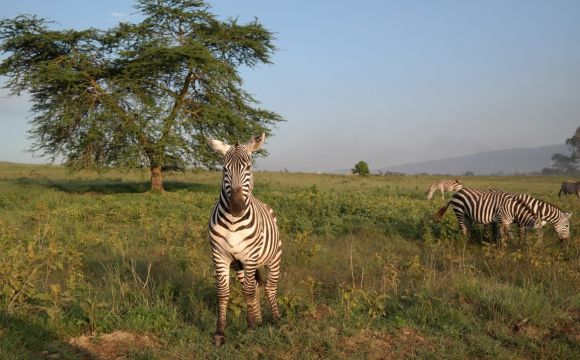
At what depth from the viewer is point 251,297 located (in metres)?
5.71

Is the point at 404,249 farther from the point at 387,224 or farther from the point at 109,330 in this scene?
the point at 109,330

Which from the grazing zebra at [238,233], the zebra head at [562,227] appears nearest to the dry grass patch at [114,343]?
the grazing zebra at [238,233]

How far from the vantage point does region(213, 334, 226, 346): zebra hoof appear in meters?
5.24

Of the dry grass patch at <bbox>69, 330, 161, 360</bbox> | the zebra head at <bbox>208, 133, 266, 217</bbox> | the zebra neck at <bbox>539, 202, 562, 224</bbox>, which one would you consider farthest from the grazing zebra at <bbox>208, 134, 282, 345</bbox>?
the zebra neck at <bbox>539, 202, 562, 224</bbox>

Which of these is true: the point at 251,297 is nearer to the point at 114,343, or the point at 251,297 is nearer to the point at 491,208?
the point at 114,343

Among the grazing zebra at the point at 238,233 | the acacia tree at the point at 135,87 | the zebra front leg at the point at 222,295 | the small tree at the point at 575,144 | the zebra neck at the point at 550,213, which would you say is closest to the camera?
the grazing zebra at the point at 238,233

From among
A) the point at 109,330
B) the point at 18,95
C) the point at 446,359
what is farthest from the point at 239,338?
the point at 18,95

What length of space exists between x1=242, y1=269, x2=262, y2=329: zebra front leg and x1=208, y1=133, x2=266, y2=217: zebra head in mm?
882

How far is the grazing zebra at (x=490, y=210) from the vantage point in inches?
444

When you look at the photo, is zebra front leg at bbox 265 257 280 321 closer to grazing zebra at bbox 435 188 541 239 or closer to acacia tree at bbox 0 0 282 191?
grazing zebra at bbox 435 188 541 239

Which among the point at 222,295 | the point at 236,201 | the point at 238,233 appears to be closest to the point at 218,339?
the point at 222,295

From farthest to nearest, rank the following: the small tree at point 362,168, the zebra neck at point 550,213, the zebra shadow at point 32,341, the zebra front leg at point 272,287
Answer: the small tree at point 362,168 → the zebra neck at point 550,213 → the zebra front leg at point 272,287 → the zebra shadow at point 32,341

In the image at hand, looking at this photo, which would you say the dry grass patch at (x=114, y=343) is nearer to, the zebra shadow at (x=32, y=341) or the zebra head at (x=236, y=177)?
the zebra shadow at (x=32, y=341)

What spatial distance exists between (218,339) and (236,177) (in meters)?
1.83
